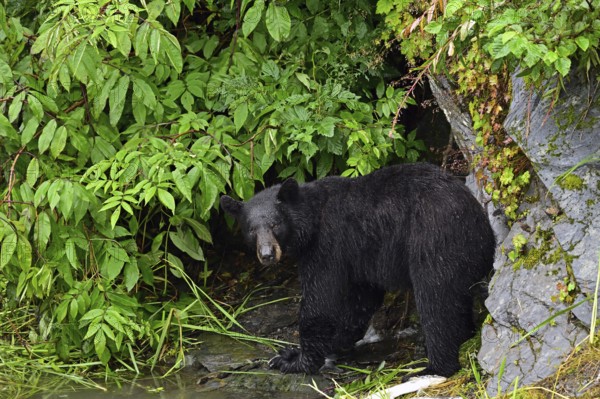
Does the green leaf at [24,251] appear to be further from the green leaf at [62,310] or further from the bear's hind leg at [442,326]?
the bear's hind leg at [442,326]

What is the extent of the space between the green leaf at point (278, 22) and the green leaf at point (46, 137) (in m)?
1.79

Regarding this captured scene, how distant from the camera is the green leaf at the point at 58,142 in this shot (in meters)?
6.91

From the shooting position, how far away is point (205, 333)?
305 inches

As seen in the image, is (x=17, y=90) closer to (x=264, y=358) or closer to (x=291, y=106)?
(x=291, y=106)

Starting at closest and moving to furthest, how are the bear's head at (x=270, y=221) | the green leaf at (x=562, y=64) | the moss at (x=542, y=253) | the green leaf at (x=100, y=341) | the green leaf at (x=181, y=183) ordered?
1. the green leaf at (x=562, y=64)
2. the moss at (x=542, y=253)
3. the green leaf at (x=181, y=183)
4. the bear's head at (x=270, y=221)
5. the green leaf at (x=100, y=341)

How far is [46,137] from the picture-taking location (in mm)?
6895

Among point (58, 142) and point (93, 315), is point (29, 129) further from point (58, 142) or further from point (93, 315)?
point (93, 315)

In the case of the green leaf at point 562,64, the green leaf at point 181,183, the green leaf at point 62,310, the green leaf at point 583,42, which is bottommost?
the green leaf at point 62,310

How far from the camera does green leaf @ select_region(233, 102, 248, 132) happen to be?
705 centimetres

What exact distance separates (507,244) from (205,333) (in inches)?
115

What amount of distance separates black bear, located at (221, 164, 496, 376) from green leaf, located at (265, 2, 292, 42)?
1.15 m

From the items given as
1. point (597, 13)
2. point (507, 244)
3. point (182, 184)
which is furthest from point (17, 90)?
point (597, 13)

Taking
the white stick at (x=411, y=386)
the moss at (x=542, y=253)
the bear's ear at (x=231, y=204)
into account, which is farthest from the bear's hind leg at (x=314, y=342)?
the moss at (x=542, y=253)

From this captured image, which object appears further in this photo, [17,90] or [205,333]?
[205,333]
